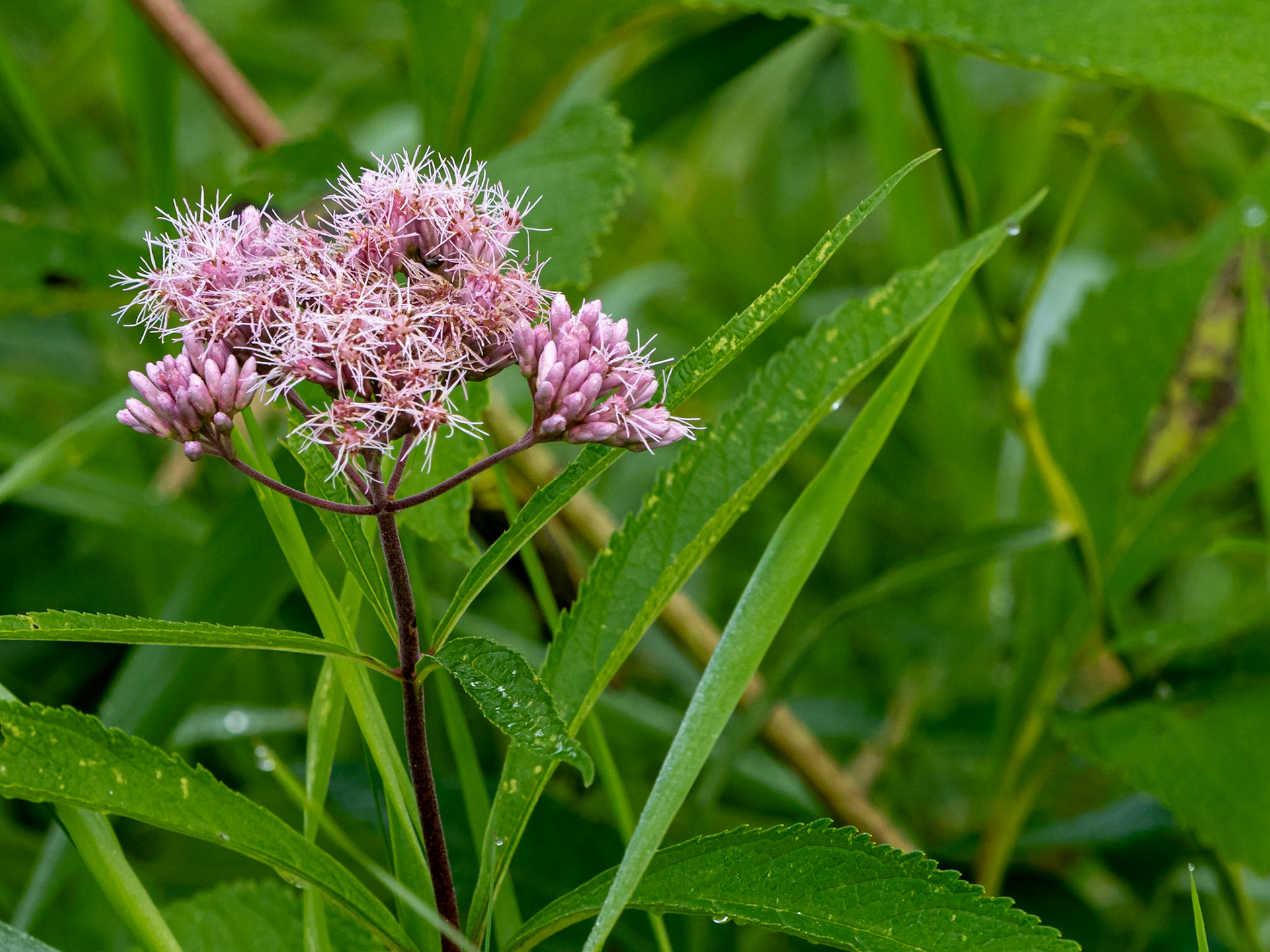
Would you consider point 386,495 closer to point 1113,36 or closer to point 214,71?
point 1113,36

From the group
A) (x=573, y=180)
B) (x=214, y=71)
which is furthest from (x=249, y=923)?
(x=214, y=71)

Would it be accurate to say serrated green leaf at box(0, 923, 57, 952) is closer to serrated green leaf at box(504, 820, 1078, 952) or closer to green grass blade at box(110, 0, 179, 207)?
serrated green leaf at box(504, 820, 1078, 952)

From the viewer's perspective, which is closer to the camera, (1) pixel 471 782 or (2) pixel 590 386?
(2) pixel 590 386

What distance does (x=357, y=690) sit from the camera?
0.52 metres

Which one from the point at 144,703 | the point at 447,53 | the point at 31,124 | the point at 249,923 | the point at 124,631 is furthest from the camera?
the point at 31,124

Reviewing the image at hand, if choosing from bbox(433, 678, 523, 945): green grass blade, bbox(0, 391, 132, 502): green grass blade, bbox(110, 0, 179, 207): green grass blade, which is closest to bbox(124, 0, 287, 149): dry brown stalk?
bbox(110, 0, 179, 207): green grass blade

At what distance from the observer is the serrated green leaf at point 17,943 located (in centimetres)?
48

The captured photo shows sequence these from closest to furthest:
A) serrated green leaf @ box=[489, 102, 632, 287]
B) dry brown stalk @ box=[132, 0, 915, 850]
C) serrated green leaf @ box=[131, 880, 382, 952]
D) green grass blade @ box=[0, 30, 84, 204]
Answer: serrated green leaf @ box=[131, 880, 382, 952]
serrated green leaf @ box=[489, 102, 632, 287]
dry brown stalk @ box=[132, 0, 915, 850]
green grass blade @ box=[0, 30, 84, 204]

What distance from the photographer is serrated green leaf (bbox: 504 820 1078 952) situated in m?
0.44

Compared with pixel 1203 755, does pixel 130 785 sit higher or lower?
lower

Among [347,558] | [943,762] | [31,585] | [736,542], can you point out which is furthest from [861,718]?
[31,585]

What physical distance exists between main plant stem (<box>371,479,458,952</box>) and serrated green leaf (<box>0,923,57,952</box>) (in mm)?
165

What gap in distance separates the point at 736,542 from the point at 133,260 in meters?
0.86

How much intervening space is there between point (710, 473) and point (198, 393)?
245mm
